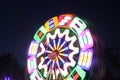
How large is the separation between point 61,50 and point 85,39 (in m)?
1.28

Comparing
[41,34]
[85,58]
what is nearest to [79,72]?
[85,58]

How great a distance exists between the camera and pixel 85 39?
13859mm

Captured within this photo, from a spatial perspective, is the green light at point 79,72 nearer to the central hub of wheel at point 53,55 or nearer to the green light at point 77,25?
the central hub of wheel at point 53,55

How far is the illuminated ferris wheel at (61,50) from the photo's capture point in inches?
541

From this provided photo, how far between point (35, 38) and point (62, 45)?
1.58 metres

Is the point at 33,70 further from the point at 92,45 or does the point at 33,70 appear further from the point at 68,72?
the point at 92,45

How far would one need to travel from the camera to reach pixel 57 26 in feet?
49.6

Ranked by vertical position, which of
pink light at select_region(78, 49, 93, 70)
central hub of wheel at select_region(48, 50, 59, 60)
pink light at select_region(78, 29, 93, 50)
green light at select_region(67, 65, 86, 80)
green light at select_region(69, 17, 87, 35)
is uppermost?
green light at select_region(69, 17, 87, 35)

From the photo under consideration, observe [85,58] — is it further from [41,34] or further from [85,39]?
[41,34]


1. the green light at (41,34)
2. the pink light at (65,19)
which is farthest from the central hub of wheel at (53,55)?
the pink light at (65,19)

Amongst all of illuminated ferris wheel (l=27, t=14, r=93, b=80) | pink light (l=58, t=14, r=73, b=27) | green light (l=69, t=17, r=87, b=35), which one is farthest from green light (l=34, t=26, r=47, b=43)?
green light (l=69, t=17, r=87, b=35)

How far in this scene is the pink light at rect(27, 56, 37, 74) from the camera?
607 inches

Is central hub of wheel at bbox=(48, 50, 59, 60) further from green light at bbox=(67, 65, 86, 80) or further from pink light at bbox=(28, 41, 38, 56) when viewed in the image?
green light at bbox=(67, 65, 86, 80)
